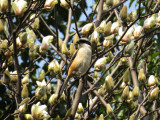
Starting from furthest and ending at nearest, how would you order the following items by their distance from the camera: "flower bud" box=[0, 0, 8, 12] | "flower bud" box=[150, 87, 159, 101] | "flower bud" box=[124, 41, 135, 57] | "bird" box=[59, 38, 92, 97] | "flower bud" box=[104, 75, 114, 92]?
"bird" box=[59, 38, 92, 97] < "flower bud" box=[150, 87, 159, 101] < "flower bud" box=[104, 75, 114, 92] < "flower bud" box=[124, 41, 135, 57] < "flower bud" box=[0, 0, 8, 12]

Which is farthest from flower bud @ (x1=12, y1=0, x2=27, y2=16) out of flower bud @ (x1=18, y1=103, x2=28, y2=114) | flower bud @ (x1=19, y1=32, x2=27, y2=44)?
flower bud @ (x1=18, y1=103, x2=28, y2=114)

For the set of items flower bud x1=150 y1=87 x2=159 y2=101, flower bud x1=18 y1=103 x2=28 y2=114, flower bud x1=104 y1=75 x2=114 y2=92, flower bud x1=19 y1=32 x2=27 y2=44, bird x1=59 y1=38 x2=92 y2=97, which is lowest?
flower bud x1=18 y1=103 x2=28 y2=114

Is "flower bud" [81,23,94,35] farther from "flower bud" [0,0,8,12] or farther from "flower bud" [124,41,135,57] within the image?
"flower bud" [0,0,8,12]

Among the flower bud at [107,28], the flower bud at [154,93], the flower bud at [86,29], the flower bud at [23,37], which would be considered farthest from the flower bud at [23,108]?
the flower bud at [154,93]

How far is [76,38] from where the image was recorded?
3.09m

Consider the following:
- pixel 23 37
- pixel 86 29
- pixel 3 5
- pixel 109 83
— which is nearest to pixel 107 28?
pixel 86 29

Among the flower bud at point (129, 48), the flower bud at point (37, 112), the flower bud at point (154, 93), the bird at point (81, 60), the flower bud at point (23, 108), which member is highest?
the bird at point (81, 60)

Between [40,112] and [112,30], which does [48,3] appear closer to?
[112,30]

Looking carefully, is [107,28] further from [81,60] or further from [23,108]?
[23,108]

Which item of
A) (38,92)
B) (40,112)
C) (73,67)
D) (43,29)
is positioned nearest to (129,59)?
(73,67)

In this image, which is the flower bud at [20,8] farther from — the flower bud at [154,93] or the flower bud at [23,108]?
the flower bud at [154,93]

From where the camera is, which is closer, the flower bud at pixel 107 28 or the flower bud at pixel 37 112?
the flower bud at pixel 37 112

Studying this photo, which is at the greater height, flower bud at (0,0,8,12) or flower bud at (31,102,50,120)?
flower bud at (0,0,8,12)

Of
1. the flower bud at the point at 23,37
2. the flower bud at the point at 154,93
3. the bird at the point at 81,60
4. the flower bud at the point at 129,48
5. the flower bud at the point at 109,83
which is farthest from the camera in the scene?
the bird at the point at 81,60
